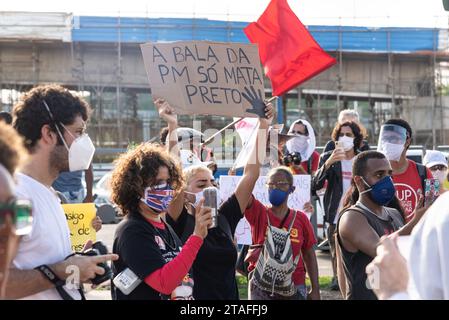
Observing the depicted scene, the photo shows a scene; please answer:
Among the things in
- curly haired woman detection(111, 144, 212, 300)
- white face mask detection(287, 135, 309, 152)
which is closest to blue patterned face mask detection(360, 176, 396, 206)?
curly haired woman detection(111, 144, 212, 300)

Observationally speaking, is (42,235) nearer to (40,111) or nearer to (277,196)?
(40,111)

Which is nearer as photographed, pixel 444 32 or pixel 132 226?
pixel 132 226

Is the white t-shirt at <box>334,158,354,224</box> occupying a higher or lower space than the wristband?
higher

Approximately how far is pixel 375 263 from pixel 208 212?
1.77m

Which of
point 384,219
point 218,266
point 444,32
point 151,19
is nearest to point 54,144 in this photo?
point 218,266

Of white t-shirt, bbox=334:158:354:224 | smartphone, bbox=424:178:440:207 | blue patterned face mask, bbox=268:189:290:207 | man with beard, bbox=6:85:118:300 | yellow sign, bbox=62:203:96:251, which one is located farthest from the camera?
white t-shirt, bbox=334:158:354:224

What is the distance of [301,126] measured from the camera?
10.2 meters

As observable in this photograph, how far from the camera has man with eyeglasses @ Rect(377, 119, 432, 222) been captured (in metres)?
7.30

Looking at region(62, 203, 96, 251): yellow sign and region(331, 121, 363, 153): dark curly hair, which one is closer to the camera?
region(62, 203, 96, 251): yellow sign

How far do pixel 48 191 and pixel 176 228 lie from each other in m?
1.71

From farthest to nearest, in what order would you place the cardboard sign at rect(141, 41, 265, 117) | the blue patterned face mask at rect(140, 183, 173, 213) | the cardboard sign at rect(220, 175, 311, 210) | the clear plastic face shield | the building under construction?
the building under construction < the cardboard sign at rect(220, 175, 311, 210) < the clear plastic face shield < the cardboard sign at rect(141, 41, 265, 117) < the blue patterned face mask at rect(140, 183, 173, 213)

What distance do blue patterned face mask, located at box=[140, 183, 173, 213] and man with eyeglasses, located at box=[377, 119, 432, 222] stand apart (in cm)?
319

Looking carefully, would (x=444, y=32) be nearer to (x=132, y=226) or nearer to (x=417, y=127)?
(x=417, y=127)

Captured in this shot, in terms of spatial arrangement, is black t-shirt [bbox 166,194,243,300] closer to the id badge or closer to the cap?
the id badge
